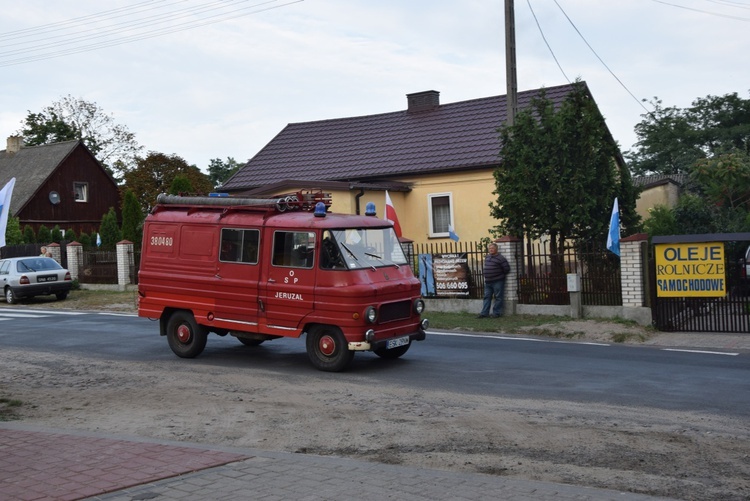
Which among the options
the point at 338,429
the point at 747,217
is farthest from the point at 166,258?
the point at 747,217

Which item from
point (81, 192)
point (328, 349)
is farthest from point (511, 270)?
point (81, 192)

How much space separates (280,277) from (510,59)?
10780mm

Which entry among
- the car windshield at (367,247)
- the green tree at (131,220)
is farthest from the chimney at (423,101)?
the car windshield at (367,247)

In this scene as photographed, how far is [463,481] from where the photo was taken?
661cm

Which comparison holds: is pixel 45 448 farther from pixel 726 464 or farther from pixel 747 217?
pixel 747 217

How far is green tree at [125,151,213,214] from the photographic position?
2211 inches

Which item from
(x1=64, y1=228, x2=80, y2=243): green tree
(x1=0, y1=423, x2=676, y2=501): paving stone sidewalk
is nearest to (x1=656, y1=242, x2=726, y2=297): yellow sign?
(x1=0, y1=423, x2=676, y2=501): paving stone sidewalk

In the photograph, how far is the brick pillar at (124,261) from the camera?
30.7 meters

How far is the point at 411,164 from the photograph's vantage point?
1312 inches

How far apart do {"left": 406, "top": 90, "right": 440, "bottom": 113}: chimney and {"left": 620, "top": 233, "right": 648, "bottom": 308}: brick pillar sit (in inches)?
812

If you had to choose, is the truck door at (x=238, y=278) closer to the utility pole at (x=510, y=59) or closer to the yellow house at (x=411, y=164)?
the utility pole at (x=510, y=59)

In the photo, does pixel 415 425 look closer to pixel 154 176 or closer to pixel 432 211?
pixel 432 211

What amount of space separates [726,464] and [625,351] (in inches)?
305

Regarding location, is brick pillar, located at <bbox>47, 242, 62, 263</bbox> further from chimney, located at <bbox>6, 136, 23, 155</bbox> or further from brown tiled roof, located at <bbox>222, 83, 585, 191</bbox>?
chimney, located at <bbox>6, 136, 23, 155</bbox>
